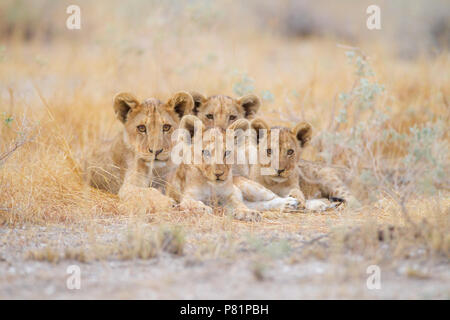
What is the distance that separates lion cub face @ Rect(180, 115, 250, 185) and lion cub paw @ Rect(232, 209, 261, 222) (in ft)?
1.19

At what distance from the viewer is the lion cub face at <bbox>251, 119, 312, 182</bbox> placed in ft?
20.8

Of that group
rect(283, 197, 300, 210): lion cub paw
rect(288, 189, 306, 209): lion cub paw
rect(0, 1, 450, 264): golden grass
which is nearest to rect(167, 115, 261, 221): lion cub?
rect(0, 1, 450, 264): golden grass

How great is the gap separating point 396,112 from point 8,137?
554 cm

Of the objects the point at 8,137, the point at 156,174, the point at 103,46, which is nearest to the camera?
the point at 156,174

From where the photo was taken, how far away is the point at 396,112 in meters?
9.04

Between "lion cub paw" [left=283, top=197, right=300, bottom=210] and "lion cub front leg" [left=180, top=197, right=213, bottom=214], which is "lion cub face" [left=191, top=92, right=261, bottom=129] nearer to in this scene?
"lion cub paw" [left=283, top=197, right=300, bottom=210]

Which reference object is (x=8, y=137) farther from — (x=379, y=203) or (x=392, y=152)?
(x=392, y=152)

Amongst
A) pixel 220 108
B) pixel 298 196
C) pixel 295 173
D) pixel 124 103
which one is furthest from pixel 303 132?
pixel 124 103

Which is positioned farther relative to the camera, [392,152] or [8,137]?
[392,152]

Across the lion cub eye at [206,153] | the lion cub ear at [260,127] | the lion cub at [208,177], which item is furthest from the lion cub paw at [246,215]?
the lion cub ear at [260,127]

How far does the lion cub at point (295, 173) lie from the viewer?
20.9ft

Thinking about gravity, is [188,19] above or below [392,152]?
above

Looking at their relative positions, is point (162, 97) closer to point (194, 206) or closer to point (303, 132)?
point (303, 132)
